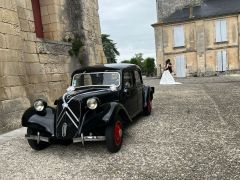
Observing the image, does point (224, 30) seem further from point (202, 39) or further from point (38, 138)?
point (38, 138)

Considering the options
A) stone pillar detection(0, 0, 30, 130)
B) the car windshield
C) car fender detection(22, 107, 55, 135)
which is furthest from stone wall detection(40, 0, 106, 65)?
car fender detection(22, 107, 55, 135)

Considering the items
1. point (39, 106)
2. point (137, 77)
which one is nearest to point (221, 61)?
point (137, 77)

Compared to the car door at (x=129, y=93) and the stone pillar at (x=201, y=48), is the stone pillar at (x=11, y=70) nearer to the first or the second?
the car door at (x=129, y=93)

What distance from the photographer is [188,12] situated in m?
30.1

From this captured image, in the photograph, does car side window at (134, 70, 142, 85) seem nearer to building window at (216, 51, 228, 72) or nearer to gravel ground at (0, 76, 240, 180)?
gravel ground at (0, 76, 240, 180)

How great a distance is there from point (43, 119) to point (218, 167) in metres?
2.91

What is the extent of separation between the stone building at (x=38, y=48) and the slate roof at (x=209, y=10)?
1791 centimetres

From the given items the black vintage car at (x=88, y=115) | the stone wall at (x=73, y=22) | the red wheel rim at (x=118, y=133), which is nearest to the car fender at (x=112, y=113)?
the black vintage car at (x=88, y=115)

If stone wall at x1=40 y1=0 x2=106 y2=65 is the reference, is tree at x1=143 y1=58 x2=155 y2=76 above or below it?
below

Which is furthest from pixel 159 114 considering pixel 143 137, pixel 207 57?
pixel 207 57

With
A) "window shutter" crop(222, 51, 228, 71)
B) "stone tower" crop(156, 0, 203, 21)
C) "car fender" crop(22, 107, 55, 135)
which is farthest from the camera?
"stone tower" crop(156, 0, 203, 21)

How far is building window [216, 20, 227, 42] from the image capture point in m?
27.4

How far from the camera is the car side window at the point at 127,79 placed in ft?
20.1

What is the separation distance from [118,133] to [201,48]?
82.2ft
